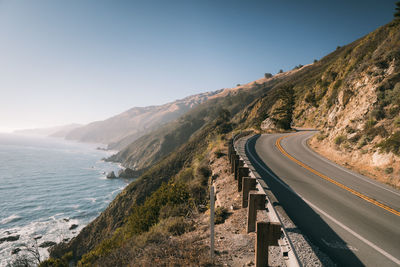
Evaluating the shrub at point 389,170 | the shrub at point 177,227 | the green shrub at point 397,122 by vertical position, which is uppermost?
the green shrub at point 397,122

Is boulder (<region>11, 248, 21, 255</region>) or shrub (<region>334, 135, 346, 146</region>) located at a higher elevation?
shrub (<region>334, 135, 346, 146</region>)

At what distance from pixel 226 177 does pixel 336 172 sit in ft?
22.4

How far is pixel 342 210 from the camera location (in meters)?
6.27

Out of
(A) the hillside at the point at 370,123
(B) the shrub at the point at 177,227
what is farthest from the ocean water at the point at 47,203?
(A) the hillside at the point at 370,123

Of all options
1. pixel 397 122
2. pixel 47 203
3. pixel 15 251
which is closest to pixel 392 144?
pixel 397 122

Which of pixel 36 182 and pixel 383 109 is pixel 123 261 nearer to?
pixel 383 109

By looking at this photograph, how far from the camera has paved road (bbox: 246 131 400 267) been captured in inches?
169

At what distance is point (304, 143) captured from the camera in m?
19.9

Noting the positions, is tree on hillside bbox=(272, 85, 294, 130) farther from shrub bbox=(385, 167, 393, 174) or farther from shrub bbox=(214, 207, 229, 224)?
shrub bbox=(214, 207, 229, 224)

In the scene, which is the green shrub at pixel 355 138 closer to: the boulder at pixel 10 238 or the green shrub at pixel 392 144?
the green shrub at pixel 392 144

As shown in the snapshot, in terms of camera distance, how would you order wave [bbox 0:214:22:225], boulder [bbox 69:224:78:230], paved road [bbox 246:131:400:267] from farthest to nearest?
wave [bbox 0:214:22:225] < boulder [bbox 69:224:78:230] < paved road [bbox 246:131:400:267]

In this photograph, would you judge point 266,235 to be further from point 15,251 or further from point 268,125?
point 15,251

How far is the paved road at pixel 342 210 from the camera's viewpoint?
4.29 metres

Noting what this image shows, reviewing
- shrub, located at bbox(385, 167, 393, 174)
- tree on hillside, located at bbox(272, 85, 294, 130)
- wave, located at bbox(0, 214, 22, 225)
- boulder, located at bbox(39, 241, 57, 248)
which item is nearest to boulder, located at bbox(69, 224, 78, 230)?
boulder, located at bbox(39, 241, 57, 248)
